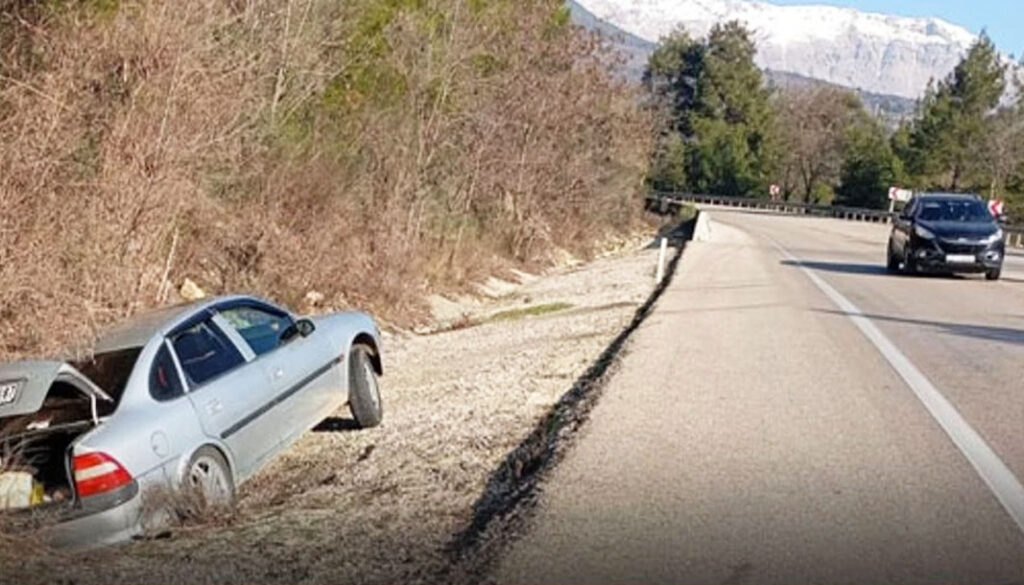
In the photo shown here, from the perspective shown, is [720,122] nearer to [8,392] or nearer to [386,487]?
[386,487]

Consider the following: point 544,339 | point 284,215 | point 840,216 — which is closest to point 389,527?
point 544,339

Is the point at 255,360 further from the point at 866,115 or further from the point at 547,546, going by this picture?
the point at 866,115

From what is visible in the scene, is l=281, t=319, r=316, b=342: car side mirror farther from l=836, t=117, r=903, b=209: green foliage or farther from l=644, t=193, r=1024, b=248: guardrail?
l=836, t=117, r=903, b=209: green foliage

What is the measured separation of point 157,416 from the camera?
7.54m

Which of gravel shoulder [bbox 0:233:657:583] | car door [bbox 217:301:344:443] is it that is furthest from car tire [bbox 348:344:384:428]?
car door [bbox 217:301:344:443]

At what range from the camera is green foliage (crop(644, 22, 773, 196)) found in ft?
327

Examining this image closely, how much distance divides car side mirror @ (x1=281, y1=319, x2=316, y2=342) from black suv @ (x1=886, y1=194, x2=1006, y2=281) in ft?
56.4

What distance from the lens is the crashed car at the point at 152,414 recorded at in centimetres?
705

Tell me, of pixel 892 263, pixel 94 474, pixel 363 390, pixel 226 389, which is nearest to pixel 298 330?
pixel 363 390

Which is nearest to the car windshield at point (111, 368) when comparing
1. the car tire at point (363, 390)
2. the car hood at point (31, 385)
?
the car hood at point (31, 385)

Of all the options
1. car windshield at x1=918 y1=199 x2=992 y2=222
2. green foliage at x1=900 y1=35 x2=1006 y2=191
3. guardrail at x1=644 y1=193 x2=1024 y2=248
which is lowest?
guardrail at x1=644 y1=193 x2=1024 y2=248

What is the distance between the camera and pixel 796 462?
8.20m

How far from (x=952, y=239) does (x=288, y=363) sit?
17846 millimetres

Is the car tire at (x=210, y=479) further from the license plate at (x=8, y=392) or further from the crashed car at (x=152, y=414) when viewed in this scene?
the license plate at (x=8, y=392)
